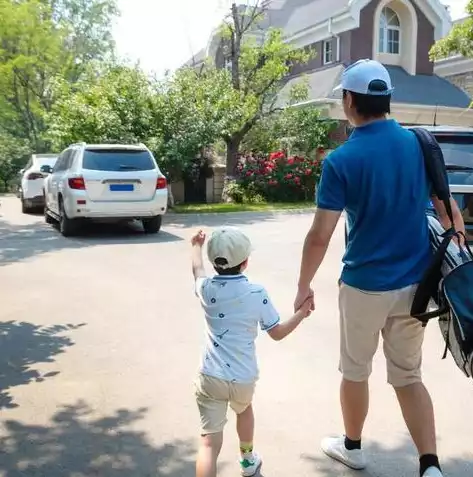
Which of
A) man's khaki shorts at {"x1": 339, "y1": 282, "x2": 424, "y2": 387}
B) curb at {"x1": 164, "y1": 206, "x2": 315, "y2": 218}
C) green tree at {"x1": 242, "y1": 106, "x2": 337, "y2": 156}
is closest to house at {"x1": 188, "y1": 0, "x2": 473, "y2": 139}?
green tree at {"x1": 242, "y1": 106, "x2": 337, "y2": 156}

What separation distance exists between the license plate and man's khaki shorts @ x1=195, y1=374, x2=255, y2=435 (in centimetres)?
912

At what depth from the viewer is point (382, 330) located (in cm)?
301

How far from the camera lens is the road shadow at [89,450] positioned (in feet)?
10.5

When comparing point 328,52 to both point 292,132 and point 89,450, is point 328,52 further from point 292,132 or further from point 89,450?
point 89,450

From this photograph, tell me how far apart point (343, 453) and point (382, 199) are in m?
1.37

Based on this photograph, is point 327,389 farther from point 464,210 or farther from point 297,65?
point 297,65

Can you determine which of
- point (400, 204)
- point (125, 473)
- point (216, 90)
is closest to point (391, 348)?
point (400, 204)

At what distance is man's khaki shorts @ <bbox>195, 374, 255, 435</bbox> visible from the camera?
110 inches

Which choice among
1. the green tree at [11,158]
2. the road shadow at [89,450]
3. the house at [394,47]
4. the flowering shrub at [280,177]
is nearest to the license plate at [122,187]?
the road shadow at [89,450]

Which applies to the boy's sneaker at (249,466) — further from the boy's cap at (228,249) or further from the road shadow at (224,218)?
the road shadow at (224,218)

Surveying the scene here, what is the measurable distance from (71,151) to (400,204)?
1086 centimetres

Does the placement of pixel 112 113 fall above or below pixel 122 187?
above

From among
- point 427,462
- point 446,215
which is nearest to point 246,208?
point 446,215

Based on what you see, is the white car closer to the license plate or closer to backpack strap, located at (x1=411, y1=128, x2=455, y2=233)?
the license plate
